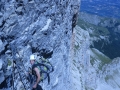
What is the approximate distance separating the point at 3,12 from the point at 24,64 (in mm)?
4302

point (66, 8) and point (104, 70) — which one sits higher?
point (66, 8)

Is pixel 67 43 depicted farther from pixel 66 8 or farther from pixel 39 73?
pixel 39 73

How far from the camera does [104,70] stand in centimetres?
12875

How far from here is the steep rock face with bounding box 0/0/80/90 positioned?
13.3 metres

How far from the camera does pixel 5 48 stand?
43.8 feet

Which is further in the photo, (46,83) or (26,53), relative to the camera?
(46,83)

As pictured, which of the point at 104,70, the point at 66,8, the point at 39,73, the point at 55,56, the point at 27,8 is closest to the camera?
the point at 39,73

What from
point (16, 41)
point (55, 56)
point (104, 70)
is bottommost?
point (104, 70)

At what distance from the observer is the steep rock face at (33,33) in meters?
13.3

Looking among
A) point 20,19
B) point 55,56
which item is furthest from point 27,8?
point 55,56

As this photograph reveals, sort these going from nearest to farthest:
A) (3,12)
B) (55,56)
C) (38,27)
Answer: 1. (3,12)
2. (38,27)
3. (55,56)

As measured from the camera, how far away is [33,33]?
16250mm

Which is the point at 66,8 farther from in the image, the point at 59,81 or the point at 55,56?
the point at 59,81

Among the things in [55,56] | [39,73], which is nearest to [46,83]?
[55,56]
